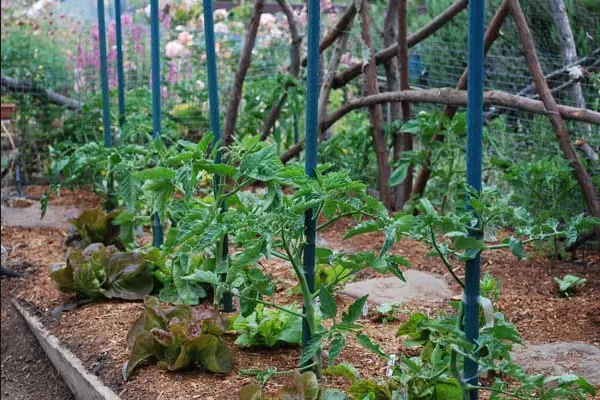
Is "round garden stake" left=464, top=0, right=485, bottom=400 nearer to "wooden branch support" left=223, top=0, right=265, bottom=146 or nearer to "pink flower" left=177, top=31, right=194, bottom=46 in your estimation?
"wooden branch support" left=223, top=0, right=265, bottom=146

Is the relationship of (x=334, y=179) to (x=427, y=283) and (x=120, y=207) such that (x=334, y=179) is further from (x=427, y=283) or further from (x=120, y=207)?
(x=120, y=207)

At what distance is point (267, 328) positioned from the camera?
10.00 ft

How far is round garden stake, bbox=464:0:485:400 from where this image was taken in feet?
7.26

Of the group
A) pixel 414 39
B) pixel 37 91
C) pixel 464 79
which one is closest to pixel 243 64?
pixel 414 39

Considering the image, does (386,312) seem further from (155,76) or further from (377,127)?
(377,127)

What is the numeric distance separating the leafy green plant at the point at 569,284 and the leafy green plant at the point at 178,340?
5.15ft

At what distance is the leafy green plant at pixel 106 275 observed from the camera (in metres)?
3.87

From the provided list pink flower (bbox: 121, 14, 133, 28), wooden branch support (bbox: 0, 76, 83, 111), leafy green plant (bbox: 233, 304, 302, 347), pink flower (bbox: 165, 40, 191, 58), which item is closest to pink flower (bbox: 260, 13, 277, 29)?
pink flower (bbox: 165, 40, 191, 58)

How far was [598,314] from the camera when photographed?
3.44 m

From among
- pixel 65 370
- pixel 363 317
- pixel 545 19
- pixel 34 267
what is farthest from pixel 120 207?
pixel 545 19

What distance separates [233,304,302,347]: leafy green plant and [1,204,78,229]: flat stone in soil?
9.75 ft

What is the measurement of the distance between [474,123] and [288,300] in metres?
1.69

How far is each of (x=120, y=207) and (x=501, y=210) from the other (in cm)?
340

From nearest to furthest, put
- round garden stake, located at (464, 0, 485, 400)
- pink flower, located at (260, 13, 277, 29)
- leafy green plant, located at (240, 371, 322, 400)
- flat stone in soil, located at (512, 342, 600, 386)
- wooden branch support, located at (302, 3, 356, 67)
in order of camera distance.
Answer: round garden stake, located at (464, 0, 485, 400) → leafy green plant, located at (240, 371, 322, 400) → flat stone in soil, located at (512, 342, 600, 386) → wooden branch support, located at (302, 3, 356, 67) → pink flower, located at (260, 13, 277, 29)
